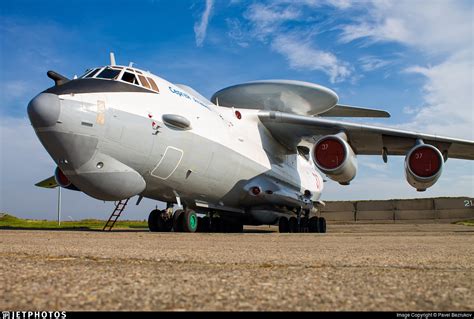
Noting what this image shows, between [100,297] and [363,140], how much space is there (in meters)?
11.4

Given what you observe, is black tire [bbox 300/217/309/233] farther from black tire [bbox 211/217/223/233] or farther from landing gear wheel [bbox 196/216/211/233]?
landing gear wheel [bbox 196/216/211/233]

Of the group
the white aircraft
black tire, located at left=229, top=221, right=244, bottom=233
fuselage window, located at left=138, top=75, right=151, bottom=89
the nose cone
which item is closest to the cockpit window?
the white aircraft

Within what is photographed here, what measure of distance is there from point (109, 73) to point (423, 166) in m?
6.90

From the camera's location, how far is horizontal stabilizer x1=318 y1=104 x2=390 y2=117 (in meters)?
17.2

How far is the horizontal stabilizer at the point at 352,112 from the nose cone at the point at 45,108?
12.1 m

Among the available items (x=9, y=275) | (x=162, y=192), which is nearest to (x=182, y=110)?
(x=162, y=192)

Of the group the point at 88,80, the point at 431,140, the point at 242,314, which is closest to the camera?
the point at 242,314

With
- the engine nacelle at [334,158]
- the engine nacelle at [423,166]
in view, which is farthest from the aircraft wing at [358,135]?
the engine nacelle at [334,158]

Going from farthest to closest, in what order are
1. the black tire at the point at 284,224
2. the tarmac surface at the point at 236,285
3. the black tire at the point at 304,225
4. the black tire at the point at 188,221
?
the black tire at the point at 304,225, the black tire at the point at 284,224, the black tire at the point at 188,221, the tarmac surface at the point at 236,285

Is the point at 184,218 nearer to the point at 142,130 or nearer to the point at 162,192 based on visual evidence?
the point at 162,192

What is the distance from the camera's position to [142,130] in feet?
26.3

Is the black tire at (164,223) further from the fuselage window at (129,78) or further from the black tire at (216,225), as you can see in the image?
the fuselage window at (129,78)

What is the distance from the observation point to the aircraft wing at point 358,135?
1157 centimetres

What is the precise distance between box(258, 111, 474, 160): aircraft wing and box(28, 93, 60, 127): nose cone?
604cm
